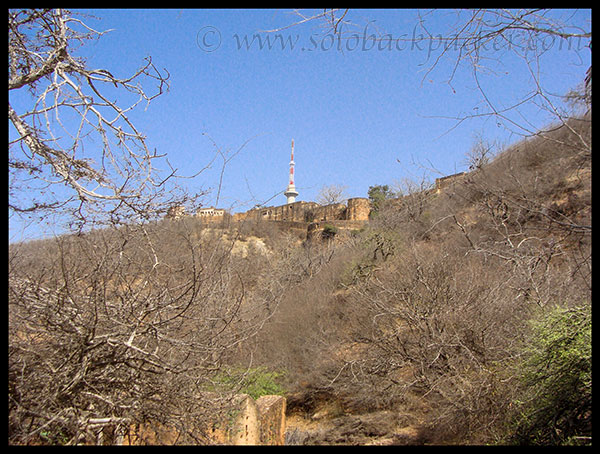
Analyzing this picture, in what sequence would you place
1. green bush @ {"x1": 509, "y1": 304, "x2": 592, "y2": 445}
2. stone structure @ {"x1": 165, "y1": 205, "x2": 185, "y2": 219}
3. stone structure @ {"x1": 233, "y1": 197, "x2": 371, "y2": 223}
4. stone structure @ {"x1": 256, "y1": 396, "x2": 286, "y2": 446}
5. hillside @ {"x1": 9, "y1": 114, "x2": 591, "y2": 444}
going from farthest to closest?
stone structure @ {"x1": 233, "y1": 197, "x2": 371, "y2": 223} < stone structure @ {"x1": 256, "y1": 396, "x2": 286, "y2": 446} < green bush @ {"x1": 509, "y1": 304, "x2": 592, "y2": 445} < stone structure @ {"x1": 165, "y1": 205, "x2": 185, "y2": 219} < hillside @ {"x1": 9, "y1": 114, "x2": 591, "y2": 444}

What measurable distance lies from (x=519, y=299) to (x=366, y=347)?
13.8 ft

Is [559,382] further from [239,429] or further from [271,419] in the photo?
[271,419]

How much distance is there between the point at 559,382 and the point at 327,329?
10.9 m

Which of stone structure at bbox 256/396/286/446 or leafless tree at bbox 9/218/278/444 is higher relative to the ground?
leafless tree at bbox 9/218/278/444

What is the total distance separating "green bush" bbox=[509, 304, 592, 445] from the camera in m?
4.61

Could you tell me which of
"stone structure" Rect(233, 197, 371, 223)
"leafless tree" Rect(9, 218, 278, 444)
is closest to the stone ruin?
"leafless tree" Rect(9, 218, 278, 444)

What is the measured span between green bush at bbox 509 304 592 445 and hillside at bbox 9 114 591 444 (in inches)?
1.1

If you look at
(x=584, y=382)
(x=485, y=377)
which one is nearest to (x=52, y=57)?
(x=584, y=382)

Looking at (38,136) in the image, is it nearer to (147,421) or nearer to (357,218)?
(147,421)

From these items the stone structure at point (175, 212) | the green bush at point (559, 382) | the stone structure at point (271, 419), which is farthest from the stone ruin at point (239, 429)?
the green bush at point (559, 382)

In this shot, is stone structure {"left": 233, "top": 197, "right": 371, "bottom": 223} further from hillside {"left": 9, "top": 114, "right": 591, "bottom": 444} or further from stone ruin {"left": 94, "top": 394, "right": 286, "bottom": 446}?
stone ruin {"left": 94, "top": 394, "right": 286, "bottom": 446}

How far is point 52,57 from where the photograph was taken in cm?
370

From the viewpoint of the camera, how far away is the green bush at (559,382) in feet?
15.1

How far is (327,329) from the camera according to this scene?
15781 mm
